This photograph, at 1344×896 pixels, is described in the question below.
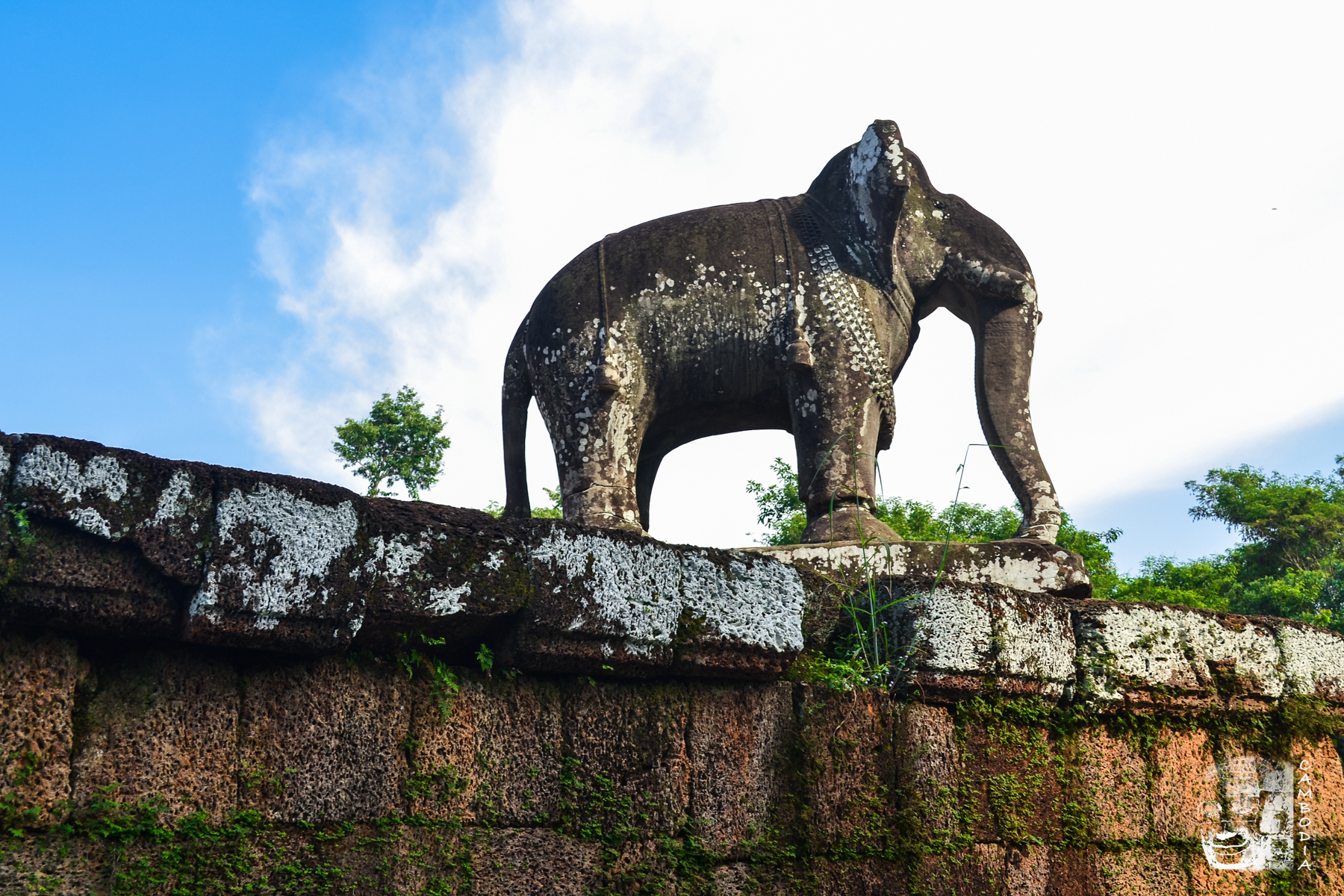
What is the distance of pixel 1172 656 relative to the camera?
414 centimetres

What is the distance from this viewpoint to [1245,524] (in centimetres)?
3216

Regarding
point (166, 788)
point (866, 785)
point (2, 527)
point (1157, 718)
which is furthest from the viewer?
point (1157, 718)

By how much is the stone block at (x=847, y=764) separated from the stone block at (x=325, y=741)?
1259mm

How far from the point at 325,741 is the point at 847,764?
1.60 metres

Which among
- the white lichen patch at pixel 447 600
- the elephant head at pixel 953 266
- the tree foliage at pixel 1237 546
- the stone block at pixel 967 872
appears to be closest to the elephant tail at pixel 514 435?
the elephant head at pixel 953 266

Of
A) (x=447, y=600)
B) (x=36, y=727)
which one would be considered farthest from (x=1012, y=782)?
(x=36, y=727)

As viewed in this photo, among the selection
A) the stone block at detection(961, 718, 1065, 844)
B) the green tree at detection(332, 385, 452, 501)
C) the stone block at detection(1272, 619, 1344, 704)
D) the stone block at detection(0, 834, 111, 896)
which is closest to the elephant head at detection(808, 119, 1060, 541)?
the stone block at detection(961, 718, 1065, 844)

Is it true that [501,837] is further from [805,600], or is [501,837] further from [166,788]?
[805,600]

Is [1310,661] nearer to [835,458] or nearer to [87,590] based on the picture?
[835,458]

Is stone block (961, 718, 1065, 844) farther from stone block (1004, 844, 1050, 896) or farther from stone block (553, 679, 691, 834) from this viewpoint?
stone block (553, 679, 691, 834)

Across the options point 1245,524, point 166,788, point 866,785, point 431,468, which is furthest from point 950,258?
point 1245,524

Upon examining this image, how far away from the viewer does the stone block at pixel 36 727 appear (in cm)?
216

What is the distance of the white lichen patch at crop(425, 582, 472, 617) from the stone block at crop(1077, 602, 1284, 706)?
244 cm

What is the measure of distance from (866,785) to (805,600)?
0.60 meters
